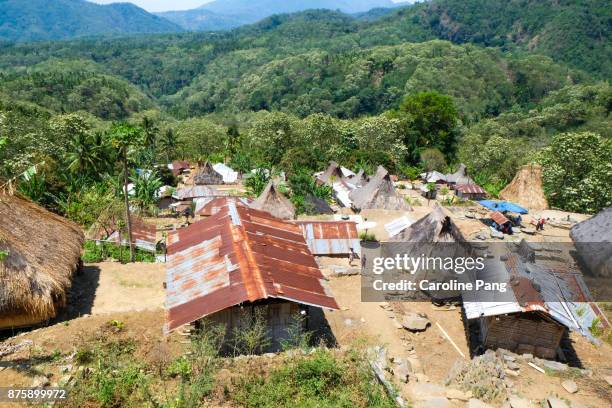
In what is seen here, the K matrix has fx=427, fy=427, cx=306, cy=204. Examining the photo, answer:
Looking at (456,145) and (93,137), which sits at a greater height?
(93,137)

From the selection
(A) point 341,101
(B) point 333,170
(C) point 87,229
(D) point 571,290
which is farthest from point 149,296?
(A) point 341,101

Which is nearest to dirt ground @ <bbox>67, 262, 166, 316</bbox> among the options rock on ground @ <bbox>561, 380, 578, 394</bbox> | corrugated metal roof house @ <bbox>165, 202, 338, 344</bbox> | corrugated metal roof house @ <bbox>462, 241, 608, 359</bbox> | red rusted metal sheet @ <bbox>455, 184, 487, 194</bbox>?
corrugated metal roof house @ <bbox>165, 202, 338, 344</bbox>

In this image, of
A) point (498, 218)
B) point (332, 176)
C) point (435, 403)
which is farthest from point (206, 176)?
A: point (435, 403)

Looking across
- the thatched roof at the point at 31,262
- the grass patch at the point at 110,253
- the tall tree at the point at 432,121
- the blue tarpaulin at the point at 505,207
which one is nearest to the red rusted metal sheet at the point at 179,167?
the tall tree at the point at 432,121

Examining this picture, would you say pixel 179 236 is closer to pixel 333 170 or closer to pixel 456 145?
pixel 333 170

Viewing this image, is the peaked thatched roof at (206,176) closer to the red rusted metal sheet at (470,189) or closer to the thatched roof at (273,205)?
the thatched roof at (273,205)

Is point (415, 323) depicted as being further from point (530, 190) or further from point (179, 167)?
point (179, 167)
